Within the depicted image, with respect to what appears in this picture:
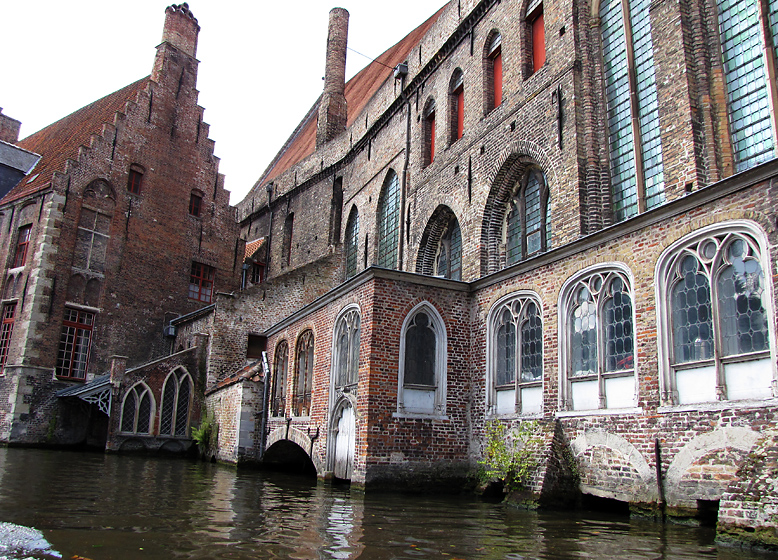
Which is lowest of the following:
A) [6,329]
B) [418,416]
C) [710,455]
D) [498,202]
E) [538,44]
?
[710,455]

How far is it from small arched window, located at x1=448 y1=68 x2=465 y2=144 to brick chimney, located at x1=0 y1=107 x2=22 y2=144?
2306 cm

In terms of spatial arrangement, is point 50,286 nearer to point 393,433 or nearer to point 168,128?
point 168,128

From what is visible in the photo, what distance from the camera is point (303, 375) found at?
1353 cm

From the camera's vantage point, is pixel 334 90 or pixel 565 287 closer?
pixel 565 287

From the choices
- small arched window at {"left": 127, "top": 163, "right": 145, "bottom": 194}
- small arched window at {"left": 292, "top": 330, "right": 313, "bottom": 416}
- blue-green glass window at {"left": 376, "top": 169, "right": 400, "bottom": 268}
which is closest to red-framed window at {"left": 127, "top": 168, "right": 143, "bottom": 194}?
small arched window at {"left": 127, "top": 163, "right": 145, "bottom": 194}

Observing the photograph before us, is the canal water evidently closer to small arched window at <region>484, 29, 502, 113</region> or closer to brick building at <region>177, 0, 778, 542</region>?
brick building at <region>177, 0, 778, 542</region>

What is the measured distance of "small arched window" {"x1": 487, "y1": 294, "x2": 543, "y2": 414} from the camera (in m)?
9.48

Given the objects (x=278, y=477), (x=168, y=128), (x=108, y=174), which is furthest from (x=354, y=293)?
(x=168, y=128)

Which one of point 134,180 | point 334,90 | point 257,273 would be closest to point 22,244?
point 134,180

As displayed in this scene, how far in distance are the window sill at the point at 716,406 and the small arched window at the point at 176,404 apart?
14832 millimetres

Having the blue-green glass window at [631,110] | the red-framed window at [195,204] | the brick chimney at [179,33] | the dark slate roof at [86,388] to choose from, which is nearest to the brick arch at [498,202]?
the blue-green glass window at [631,110]

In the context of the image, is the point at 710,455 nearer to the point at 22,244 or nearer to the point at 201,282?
the point at 201,282

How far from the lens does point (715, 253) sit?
6.77 metres

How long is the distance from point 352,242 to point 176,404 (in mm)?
8362
